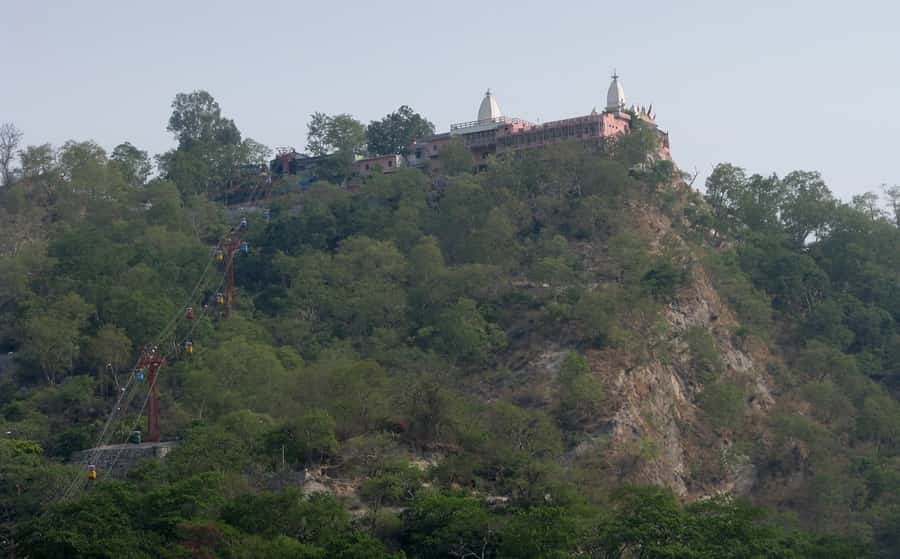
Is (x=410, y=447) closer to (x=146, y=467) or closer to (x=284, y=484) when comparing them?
(x=284, y=484)

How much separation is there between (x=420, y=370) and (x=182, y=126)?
76.5ft

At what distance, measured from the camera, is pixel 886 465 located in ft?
133

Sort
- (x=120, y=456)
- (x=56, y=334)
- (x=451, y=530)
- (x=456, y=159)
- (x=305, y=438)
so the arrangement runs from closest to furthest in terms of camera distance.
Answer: (x=451, y=530) < (x=305, y=438) < (x=120, y=456) < (x=56, y=334) < (x=456, y=159)

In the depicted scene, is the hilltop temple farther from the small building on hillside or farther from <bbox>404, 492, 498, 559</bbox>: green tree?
<bbox>404, 492, 498, 559</bbox>: green tree

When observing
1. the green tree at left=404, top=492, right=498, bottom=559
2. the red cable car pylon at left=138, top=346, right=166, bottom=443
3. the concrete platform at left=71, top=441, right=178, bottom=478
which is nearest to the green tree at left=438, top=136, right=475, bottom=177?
the red cable car pylon at left=138, top=346, right=166, bottom=443

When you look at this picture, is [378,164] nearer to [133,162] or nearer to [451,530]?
[133,162]

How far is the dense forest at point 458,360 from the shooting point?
33.6 metres

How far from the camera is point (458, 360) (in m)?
43.3

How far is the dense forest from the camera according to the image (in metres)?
33.6

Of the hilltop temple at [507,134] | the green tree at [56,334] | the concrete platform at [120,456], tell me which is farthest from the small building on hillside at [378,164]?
the concrete platform at [120,456]

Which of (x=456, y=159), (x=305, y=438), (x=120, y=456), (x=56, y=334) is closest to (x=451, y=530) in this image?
(x=305, y=438)

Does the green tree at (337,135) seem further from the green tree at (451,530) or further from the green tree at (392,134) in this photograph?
the green tree at (451,530)

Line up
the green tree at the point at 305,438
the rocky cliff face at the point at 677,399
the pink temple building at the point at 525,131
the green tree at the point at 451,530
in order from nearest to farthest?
A: the green tree at the point at 451,530
the green tree at the point at 305,438
the rocky cliff face at the point at 677,399
the pink temple building at the point at 525,131

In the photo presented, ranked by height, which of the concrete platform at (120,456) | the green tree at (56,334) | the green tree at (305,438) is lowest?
the concrete platform at (120,456)
